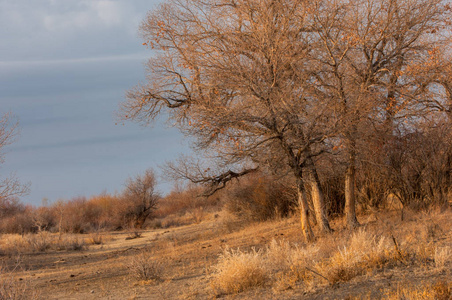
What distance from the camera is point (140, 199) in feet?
122

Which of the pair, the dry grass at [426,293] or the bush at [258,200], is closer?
the dry grass at [426,293]

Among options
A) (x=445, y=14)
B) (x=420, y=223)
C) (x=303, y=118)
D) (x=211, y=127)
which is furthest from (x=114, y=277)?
(x=445, y=14)

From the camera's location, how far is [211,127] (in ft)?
39.9

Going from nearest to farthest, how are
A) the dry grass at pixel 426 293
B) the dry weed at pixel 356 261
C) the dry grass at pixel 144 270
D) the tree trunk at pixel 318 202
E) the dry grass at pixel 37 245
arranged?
the dry grass at pixel 426 293 < the dry weed at pixel 356 261 < the dry grass at pixel 144 270 < the tree trunk at pixel 318 202 < the dry grass at pixel 37 245

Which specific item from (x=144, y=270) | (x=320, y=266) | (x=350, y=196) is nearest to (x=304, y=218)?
(x=350, y=196)

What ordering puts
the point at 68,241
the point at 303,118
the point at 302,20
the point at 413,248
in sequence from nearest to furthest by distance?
1. the point at 413,248
2. the point at 303,118
3. the point at 302,20
4. the point at 68,241

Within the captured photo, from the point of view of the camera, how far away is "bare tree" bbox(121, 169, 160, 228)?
118 ft

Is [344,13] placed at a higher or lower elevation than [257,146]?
higher

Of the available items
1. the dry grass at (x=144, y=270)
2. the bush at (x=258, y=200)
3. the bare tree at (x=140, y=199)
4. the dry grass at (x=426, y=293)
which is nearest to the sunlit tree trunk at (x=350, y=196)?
the bush at (x=258, y=200)

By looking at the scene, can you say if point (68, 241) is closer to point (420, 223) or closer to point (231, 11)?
point (231, 11)

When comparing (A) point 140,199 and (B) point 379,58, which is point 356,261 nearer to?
(B) point 379,58

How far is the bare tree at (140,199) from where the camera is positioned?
36.1 meters

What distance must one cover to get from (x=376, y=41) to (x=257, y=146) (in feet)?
18.8

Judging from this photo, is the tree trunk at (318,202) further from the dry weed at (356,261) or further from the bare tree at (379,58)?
the dry weed at (356,261)
